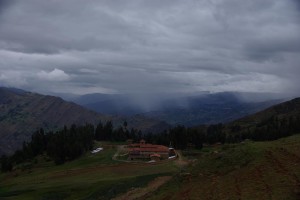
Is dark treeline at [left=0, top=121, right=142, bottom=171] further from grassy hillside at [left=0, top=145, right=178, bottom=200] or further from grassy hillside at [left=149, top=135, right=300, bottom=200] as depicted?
grassy hillside at [left=149, top=135, right=300, bottom=200]

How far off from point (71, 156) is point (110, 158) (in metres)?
28.8

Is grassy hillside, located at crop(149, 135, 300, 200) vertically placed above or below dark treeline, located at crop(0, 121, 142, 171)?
above

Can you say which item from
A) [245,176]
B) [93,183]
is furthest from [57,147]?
[245,176]

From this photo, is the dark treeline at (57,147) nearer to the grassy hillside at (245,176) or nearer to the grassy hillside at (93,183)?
the grassy hillside at (93,183)

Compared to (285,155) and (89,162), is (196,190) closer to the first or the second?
(285,155)

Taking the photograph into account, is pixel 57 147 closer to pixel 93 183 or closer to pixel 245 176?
pixel 93 183

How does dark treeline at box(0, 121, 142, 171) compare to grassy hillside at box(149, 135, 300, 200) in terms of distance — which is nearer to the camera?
grassy hillside at box(149, 135, 300, 200)

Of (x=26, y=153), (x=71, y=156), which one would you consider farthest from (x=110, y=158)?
(x=26, y=153)

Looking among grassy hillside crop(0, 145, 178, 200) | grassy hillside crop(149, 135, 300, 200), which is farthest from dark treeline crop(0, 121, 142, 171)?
grassy hillside crop(149, 135, 300, 200)

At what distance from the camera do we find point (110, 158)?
5172 inches

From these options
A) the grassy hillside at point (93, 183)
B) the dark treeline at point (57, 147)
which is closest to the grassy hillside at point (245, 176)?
the grassy hillside at point (93, 183)

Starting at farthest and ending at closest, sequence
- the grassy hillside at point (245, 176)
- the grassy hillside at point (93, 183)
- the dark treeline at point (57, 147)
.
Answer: the dark treeline at point (57, 147) → the grassy hillside at point (93, 183) → the grassy hillside at point (245, 176)

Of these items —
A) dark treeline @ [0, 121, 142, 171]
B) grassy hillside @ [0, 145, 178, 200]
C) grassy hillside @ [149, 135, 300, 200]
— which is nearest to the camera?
grassy hillside @ [149, 135, 300, 200]

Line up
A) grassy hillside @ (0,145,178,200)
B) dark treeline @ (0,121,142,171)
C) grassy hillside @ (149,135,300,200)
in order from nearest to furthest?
grassy hillside @ (149,135,300,200) → grassy hillside @ (0,145,178,200) → dark treeline @ (0,121,142,171)
